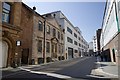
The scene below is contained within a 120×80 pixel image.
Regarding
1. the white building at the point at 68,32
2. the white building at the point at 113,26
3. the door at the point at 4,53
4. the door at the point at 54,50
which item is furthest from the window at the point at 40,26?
the white building at the point at 68,32

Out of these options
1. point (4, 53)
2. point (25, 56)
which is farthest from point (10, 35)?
point (25, 56)

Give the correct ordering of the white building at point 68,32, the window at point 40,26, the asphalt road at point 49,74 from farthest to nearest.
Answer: the white building at point 68,32, the window at point 40,26, the asphalt road at point 49,74

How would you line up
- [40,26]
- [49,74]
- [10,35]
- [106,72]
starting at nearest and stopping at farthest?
[49,74] < [106,72] < [10,35] < [40,26]

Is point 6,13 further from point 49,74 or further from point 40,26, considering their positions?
point 49,74

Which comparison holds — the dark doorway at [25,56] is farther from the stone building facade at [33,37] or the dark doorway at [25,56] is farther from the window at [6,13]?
the window at [6,13]

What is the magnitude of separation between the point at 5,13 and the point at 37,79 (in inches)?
434

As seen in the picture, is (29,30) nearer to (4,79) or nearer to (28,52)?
(28,52)

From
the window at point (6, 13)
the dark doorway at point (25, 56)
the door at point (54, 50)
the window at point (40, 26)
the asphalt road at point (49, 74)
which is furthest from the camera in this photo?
the door at point (54, 50)

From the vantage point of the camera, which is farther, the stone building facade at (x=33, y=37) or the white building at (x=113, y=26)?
the stone building facade at (x=33, y=37)

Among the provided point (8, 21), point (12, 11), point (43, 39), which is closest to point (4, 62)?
point (8, 21)

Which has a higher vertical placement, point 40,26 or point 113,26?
point 40,26

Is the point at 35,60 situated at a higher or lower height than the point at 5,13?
lower

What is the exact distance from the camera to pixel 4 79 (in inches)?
355

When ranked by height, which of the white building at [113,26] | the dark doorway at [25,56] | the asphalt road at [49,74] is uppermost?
the white building at [113,26]
